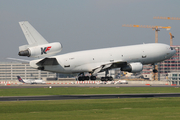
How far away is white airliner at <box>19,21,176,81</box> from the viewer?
66500 millimetres

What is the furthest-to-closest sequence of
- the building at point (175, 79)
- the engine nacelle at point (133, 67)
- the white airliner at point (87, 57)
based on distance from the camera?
the building at point (175, 79) < the engine nacelle at point (133, 67) < the white airliner at point (87, 57)

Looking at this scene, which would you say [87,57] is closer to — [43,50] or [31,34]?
[43,50]

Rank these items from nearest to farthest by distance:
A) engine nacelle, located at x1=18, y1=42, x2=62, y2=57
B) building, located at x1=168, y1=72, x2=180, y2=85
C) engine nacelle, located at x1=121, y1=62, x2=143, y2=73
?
engine nacelle, located at x1=18, y1=42, x2=62, y2=57
engine nacelle, located at x1=121, y1=62, x2=143, y2=73
building, located at x1=168, y1=72, x2=180, y2=85

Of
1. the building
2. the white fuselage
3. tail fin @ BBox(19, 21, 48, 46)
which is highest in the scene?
tail fin @ BBox(19, 21, 48, 46)

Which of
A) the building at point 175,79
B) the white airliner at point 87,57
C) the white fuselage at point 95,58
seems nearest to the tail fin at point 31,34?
the white airliner at point 87,57

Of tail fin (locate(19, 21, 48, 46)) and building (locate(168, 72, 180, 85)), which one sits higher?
tail fin (locate(19, 21, 48, 46))

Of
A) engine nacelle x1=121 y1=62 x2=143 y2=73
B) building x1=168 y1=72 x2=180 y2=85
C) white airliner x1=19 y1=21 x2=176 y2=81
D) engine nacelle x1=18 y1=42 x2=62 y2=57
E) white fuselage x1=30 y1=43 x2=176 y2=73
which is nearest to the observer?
engine nacelle x1=18 y1=42 x2=62 y2=57

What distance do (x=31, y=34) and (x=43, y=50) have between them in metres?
4.18

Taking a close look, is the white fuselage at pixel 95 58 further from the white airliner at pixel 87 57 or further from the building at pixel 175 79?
the building at pixel 175 79

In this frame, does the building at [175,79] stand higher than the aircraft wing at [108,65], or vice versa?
the aircraft wing at [108,65]

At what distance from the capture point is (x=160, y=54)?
74.1 meters

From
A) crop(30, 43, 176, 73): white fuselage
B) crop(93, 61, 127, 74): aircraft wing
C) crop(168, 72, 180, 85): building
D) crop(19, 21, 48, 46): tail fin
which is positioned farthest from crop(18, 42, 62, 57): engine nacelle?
crop(168, 72, 180, 85): building

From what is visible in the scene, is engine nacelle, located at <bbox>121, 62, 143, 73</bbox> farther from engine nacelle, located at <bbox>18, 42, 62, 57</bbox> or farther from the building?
the building

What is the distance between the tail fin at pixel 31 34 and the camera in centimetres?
6650
